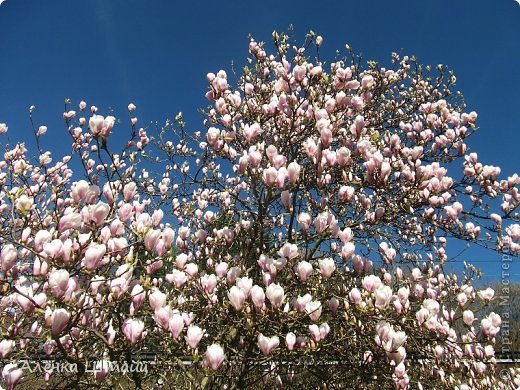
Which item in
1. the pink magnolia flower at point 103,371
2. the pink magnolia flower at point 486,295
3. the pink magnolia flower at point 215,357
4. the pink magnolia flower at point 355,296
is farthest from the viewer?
the pink magnolia flower at point 486,295

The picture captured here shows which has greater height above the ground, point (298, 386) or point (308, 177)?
point (308, 177)

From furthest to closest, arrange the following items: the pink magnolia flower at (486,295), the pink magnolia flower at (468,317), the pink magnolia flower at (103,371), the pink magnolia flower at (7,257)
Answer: the pink magnolia flower at (486,295)
the pink magnolia flower at (468,317)
the pink magnolia flower at (103,371)
the pink magnolia flower at (7,257)

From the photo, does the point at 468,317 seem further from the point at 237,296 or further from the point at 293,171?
the point at 237,296

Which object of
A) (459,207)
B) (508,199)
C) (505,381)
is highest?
(508,199)

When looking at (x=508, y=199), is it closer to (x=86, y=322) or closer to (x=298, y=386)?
(x=298, y=386)

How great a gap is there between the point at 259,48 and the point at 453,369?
4.10 meters

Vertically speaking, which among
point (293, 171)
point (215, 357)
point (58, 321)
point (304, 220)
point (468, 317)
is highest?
point (293, 171)

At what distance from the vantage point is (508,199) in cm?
433

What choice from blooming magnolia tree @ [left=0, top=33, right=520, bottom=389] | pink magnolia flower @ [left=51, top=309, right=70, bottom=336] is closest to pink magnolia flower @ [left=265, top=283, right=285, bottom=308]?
blooming magnolia tree @ [left=0, top=33, right=520, bottom=389]

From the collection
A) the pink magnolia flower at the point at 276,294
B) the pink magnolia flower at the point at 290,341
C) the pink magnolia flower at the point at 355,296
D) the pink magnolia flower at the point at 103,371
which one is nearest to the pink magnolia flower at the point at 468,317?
the pink magnolia flower at the point at 355,296

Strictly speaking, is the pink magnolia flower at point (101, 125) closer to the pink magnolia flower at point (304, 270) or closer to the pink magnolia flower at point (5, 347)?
the pink magnolia flower at point (5, 347)

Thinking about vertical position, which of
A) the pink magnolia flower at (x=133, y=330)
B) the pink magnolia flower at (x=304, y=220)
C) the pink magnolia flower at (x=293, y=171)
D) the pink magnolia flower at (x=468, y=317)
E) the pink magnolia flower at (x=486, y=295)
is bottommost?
the pink magnolia flower at (x=133, y=330)

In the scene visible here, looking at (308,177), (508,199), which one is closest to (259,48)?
(308,177)

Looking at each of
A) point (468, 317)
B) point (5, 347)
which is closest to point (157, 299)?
point (5, 347)
